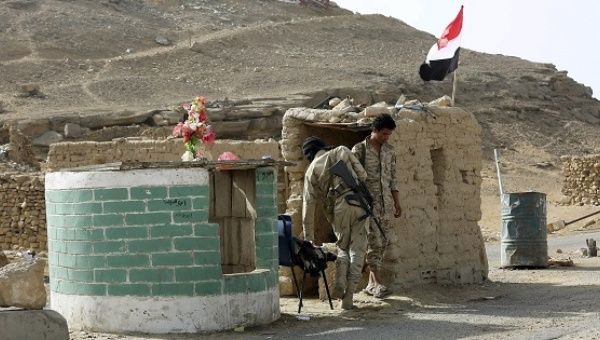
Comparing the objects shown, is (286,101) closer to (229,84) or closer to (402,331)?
(229,84)

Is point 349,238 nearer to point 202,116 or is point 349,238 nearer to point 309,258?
point 309,258

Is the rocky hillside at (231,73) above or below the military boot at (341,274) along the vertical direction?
above

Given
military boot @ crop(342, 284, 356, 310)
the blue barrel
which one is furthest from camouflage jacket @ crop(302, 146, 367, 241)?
the blue barrel

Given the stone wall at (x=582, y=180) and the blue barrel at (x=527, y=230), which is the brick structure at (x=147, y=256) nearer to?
the blue barrel at (x=527, y=230)

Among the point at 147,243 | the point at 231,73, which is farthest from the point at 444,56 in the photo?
the point at 231,73

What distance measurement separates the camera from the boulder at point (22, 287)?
9930mm

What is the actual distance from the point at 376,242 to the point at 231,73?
3778 cm

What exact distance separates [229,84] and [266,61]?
16.6 feet

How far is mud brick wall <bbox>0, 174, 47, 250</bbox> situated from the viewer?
2005 cm

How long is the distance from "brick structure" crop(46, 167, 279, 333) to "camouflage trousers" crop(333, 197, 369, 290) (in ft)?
3.84

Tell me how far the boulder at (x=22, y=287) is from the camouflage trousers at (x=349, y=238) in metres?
3.08

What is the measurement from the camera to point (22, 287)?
9.99 m

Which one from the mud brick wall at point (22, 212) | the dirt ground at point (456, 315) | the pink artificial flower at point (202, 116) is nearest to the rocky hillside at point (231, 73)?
the mud brick wall at point (22, 212)

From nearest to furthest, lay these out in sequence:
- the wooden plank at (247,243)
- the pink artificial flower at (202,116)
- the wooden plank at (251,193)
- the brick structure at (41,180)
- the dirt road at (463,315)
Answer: the dirt road at (463,315)
the wooden plank at (251,193)
the wooden plank at (247,243)
the pink artificial flower at (202,116)
the brick structure at (41,180)
